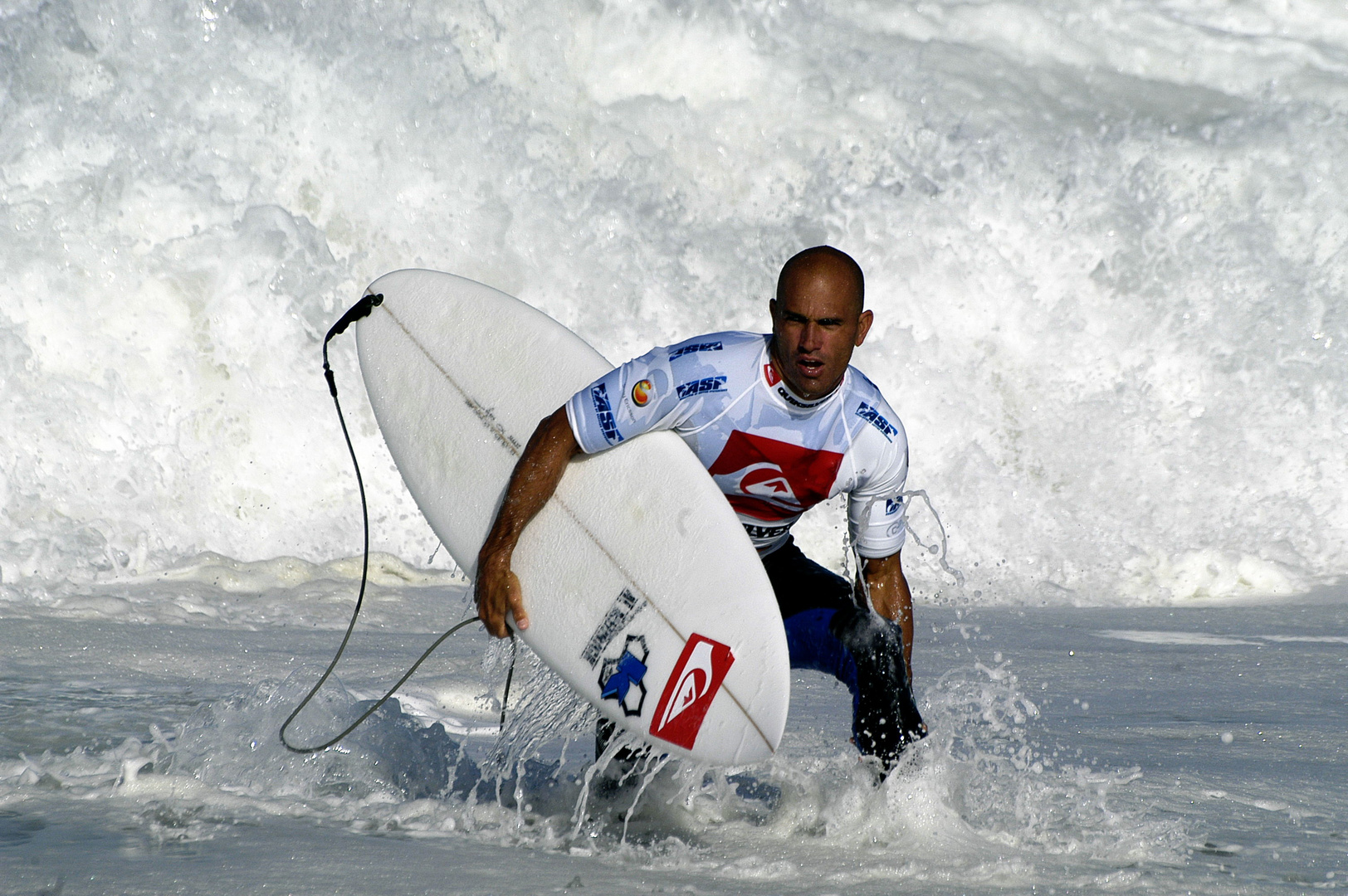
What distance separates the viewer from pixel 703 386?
9.18ft

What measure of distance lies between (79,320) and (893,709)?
6011mm

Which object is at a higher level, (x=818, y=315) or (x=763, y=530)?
(x=818, y=315)

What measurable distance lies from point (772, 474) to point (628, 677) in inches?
23.8

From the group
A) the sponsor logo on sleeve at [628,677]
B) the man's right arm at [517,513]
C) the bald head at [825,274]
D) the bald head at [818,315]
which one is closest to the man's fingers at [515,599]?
the man's right arm at [517,513]

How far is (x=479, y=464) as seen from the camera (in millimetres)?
3357

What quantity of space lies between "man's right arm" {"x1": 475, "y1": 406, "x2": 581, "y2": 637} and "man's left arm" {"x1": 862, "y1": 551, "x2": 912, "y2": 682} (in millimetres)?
796

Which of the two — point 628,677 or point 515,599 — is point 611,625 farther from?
point 515,599

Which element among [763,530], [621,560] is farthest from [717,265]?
[621,560]

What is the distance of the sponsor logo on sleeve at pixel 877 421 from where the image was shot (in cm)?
287

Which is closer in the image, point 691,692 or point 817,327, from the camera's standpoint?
point 817,327

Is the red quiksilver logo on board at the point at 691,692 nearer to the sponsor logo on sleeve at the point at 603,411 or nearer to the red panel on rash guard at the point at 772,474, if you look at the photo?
the red panel on rash guard at the point at 772,474

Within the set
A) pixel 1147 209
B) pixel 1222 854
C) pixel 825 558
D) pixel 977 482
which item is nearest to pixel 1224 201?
pixel 1147 209

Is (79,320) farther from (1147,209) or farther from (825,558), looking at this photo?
(1147,209)

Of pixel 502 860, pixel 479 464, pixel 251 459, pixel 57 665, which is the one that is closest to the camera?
pixel 502 860
